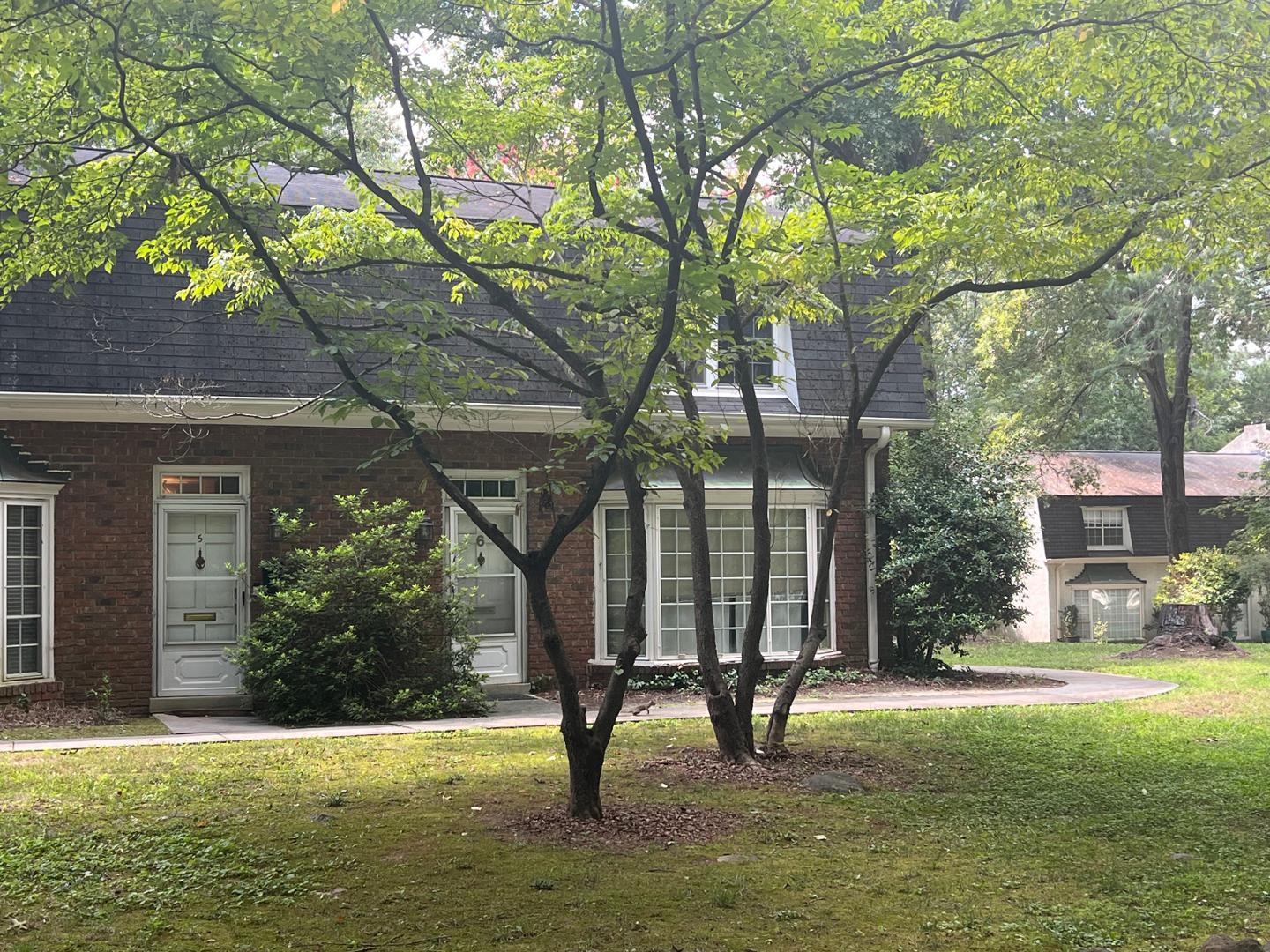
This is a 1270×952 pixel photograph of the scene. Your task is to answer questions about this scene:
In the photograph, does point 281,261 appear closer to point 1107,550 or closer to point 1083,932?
point 1083,932

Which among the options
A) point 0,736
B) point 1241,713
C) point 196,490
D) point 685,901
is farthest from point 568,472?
point 685,901

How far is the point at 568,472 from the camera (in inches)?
627

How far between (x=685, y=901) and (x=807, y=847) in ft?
4.70

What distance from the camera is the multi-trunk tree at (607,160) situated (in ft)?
25.1

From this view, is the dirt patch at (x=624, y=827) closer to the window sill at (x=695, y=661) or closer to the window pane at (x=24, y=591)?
the window sill at (x=695, y=661)

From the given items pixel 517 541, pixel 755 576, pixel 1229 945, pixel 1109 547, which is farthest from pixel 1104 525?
pixel 1229 945

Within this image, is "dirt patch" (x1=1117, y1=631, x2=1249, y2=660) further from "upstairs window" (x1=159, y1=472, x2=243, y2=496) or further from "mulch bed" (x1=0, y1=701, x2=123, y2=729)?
"mulch bed" (x1=0, y1=701, x2=123, y2=729)

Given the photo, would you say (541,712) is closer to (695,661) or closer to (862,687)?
(695,661)

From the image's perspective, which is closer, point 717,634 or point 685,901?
point 685,901

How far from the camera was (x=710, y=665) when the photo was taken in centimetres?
992

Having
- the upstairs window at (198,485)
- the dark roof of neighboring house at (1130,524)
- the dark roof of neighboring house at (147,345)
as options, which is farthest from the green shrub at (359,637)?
the dark roof of neighboring house at (1130,524)

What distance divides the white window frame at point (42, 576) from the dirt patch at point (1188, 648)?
57.3 feet

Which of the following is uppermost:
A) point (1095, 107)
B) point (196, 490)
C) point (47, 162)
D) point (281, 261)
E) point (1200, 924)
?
point (1095, 107)

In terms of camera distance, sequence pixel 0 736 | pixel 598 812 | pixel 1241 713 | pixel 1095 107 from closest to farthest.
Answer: pixel 598 812 → pixel 1095 107 → pixel 0 736 → pixel 1241 713
